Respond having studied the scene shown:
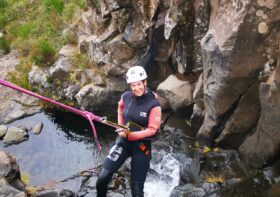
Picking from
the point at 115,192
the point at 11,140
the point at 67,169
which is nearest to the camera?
the point at 115,192

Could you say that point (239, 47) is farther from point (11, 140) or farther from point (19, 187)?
point (11, 140)

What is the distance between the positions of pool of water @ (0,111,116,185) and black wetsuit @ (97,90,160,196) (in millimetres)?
3985

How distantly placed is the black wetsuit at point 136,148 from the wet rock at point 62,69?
8.04m

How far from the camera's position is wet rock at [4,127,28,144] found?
12.1 metres

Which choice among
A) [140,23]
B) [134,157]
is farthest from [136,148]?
[140,23]

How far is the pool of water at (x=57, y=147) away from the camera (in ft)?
34.7

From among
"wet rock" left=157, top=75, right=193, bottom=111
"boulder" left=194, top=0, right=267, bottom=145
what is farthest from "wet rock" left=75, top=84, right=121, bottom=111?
"boulder" left=194, top=0, right=267, bottom=145

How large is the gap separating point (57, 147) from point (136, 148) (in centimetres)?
599

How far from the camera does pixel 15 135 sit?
12.2 m

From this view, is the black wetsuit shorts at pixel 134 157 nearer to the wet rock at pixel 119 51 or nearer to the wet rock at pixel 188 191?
the wet rock at pixel 188 191

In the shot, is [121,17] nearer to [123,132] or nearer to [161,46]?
[161,46]

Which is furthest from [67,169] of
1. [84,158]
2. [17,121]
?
[17,121]

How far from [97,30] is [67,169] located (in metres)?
5.71

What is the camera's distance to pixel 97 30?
45.3 ft
